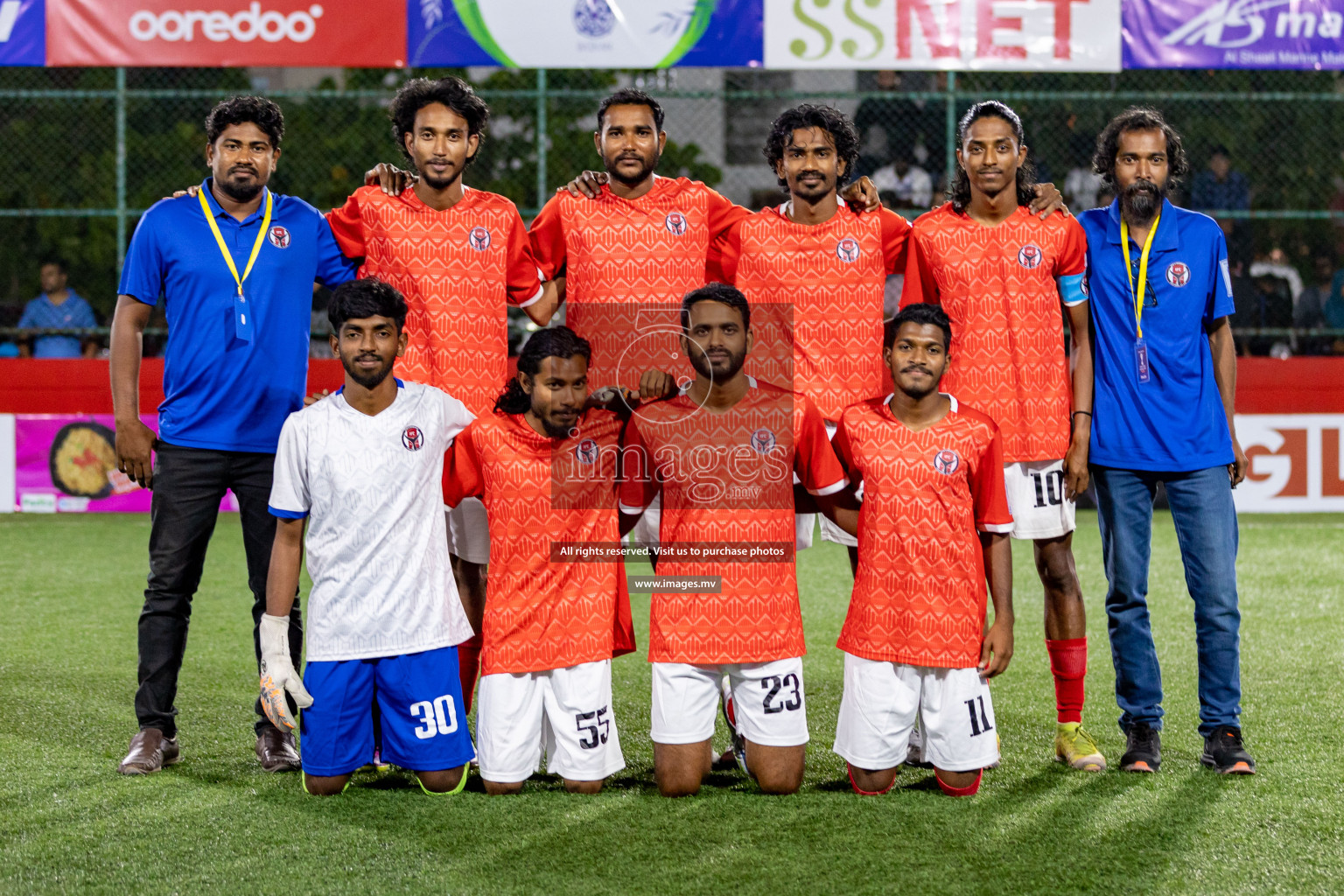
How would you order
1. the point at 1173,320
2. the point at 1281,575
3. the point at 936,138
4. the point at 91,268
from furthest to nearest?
the point at 91,268
the point at 936,138
the point at 1281,575
the point at 1173,320

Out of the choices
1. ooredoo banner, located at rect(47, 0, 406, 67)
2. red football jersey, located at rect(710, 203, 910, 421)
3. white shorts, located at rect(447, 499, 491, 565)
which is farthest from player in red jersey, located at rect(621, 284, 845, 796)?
ooredoo banner, located at rect(47, 0, 406, 67)

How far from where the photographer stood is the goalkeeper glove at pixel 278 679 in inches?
154

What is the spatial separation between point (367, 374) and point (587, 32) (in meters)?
7.53

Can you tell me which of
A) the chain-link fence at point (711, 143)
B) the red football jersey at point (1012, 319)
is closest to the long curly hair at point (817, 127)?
the red football jersey at point (1012, 319)

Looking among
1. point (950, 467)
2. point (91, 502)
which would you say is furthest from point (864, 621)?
point (91, 502)

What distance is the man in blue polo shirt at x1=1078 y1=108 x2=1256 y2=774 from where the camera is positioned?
427cm

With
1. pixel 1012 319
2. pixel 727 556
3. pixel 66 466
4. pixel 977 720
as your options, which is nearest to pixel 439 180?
pixel 727 556

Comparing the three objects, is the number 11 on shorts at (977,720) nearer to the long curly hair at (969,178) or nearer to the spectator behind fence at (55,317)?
the long curly hair at (969,178)

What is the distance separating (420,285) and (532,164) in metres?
9.98

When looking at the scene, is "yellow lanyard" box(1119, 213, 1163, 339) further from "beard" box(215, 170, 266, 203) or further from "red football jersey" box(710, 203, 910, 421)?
"beard" box(215, 170, 266, 203)

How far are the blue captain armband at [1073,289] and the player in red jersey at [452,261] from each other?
5.68ft

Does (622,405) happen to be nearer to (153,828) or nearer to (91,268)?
(153,828)

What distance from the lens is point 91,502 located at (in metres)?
10.4

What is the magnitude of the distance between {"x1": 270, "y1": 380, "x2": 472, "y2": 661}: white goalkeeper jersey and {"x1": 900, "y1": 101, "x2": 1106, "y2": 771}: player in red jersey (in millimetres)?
1666
